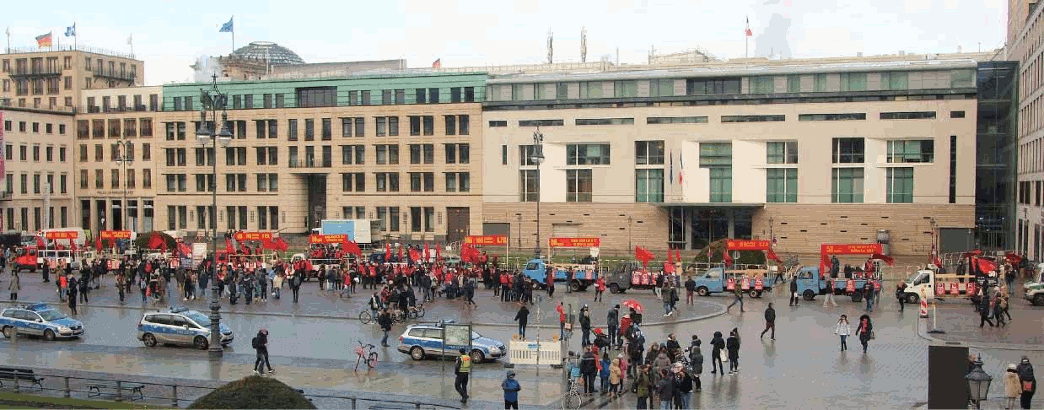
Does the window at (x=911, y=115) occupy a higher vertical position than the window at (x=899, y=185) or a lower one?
higher

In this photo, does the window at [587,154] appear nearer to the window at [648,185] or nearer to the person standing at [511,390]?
the window at [648,185]

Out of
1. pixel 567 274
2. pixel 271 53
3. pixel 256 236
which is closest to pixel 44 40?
pixel 271 53

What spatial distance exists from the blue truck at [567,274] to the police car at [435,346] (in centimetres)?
1908

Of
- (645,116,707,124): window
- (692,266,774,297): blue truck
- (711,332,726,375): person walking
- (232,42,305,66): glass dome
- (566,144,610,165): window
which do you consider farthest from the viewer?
(232,42,305,66): glass dome

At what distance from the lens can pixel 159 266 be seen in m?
50.1

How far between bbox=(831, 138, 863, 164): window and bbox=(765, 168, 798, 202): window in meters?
3.06

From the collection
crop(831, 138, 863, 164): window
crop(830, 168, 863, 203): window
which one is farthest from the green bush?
crop(831, 138, 863, 164): window

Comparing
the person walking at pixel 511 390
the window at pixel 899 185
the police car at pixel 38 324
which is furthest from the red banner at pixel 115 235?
the window at pixel 899 185

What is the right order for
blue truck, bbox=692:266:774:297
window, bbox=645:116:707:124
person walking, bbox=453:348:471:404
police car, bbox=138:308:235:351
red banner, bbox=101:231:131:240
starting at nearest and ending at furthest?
person walking, bbox=453:348:471:404 → police car, bbox=138:308:235:351 → blue truck, bbox=692:266:774:297 → red banner, bbox=101:231:131:240 → window, bbox=645:116:707:124

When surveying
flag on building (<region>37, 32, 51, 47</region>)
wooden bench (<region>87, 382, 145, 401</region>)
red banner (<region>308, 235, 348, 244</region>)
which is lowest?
wooden bench (<region>87, 382, 145, 401</region>)

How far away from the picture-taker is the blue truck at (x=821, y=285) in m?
43.5

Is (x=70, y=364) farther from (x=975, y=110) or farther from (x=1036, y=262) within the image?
(x=975, y=110)

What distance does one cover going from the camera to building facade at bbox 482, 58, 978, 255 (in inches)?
2781

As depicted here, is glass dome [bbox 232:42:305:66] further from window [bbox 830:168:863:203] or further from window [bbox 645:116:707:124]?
window [bbox 830:168:863:203]
